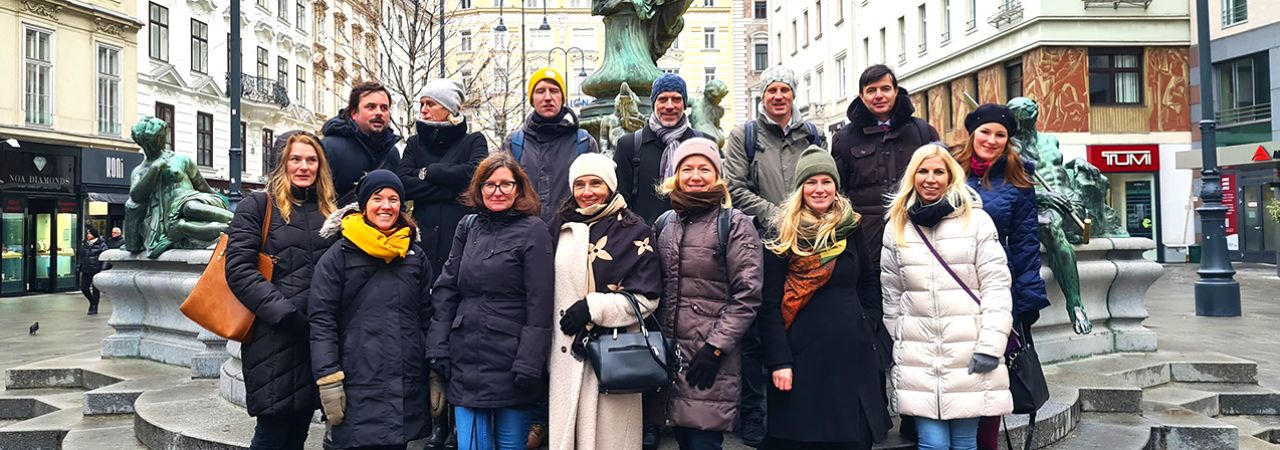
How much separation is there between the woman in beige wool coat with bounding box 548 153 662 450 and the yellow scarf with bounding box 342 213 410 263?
0.67 metres

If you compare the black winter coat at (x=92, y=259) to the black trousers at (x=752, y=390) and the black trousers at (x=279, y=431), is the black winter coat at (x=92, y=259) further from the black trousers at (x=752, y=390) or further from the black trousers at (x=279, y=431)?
the black trousers at (x=752, y=390)

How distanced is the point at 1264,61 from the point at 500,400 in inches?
1160

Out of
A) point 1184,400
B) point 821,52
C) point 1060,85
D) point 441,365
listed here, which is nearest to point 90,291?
point 441,365

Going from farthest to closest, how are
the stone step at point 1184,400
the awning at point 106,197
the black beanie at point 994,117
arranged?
the awning at point 106,197, the stone step at point 1184,400, the black beanie at point 994,117

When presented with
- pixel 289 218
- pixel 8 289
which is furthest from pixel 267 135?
pixel 289 218

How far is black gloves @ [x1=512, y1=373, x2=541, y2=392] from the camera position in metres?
3.97

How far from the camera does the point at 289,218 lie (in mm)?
4227

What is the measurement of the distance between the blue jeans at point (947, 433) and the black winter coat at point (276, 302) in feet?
8.68

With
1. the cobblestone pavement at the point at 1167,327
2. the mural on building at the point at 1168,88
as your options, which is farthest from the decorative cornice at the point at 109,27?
the mural on building at the point at 1168,88

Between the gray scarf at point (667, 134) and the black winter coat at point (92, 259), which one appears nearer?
the gray scarf at point (667, 134)

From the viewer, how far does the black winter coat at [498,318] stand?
403 centimetres

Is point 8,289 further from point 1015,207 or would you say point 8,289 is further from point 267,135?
point 1015,207

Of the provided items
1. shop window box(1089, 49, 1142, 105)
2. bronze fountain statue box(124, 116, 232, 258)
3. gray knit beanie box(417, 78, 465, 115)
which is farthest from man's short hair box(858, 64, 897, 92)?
shop window box(1089, 49, 1142, 105)

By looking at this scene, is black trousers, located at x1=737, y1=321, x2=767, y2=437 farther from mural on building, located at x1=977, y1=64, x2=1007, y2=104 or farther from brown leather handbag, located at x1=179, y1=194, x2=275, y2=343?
mural on building, located at x1=977, y1=64, x2=1007, y2=104
